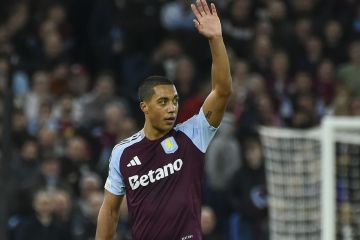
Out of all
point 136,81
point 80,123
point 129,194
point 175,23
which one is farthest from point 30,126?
point 129,194

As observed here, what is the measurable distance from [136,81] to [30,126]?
1.93 meters

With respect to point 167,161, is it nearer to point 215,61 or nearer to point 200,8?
point 215,61

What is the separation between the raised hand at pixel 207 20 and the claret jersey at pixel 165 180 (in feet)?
1.66

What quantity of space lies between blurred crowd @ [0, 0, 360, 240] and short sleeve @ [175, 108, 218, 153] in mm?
4150

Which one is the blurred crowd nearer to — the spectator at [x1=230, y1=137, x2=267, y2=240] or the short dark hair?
the spectator at [x1=230, y1=137, x2=267, y2=240]

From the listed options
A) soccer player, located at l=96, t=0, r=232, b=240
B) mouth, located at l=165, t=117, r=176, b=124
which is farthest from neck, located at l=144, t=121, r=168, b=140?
mouth, located at l=165, t=117, r=176, b=124

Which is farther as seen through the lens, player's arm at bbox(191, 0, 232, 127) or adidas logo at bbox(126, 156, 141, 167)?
adidas logo at bbox(126, 156, 141, 167)

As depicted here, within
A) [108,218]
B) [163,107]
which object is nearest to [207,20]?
[163,107]

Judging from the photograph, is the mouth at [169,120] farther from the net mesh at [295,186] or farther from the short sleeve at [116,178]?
the net mesh at [295,186]

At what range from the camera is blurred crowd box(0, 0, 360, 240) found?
12406 millimetres

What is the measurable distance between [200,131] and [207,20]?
26.4 inches

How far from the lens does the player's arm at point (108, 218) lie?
741cm

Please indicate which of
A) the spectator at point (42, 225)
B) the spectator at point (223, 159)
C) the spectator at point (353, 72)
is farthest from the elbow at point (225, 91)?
the spectator at point (353, 72)

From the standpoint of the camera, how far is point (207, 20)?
281 inches
